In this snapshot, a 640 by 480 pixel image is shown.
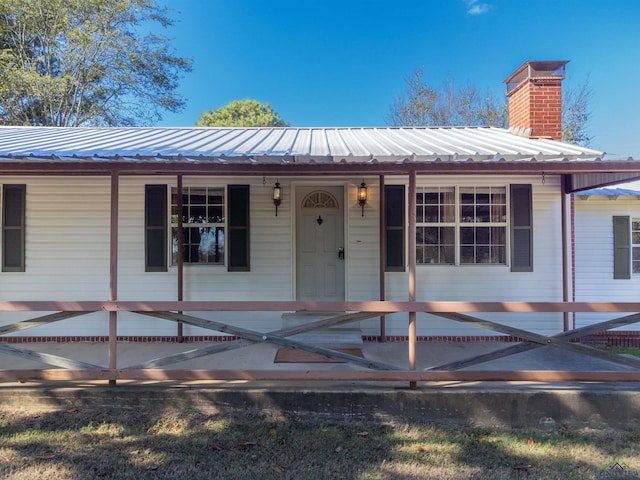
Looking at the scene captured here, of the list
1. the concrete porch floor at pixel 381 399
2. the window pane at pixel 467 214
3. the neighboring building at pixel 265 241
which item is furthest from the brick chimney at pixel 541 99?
the concrete porch floor at pixel 381 399

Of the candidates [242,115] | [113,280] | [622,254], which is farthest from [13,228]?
[242,115]

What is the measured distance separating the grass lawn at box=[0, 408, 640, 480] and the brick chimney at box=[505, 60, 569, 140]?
168 inches

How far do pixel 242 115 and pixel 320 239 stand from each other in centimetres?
2131

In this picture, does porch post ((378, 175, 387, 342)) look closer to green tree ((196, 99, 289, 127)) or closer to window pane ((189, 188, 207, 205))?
window pane ((189, 188, 207, 205))

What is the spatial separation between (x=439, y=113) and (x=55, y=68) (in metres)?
18.1

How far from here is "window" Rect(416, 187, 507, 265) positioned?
19.6 ft

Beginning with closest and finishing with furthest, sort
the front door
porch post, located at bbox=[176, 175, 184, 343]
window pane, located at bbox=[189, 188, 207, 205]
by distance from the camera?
porch post, located at bbox=[176, 175, 184, 343]
window pane, located at bbox=[189, 188, 207, 205]
the front door

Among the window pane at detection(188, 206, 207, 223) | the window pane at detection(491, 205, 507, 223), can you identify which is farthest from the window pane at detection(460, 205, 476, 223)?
the window pane at detection(188, 206, 207, 223)

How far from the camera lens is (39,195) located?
588 cm

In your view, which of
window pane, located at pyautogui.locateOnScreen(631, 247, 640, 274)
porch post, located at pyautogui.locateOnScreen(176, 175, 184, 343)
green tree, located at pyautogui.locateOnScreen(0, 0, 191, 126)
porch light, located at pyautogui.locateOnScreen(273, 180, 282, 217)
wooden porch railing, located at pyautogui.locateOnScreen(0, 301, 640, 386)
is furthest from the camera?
green tree, located at pyautogui.locateOnScreen(0, 0, 191, 126)

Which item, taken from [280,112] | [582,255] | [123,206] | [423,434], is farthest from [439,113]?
[423,434]

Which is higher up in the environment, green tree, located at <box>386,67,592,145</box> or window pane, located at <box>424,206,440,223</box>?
green tree, located at <box>386,67,592,145</box>

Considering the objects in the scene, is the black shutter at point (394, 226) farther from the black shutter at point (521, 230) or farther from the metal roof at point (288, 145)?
the black shutter at point (521, 230)

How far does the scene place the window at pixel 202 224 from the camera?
5953 millimetres
